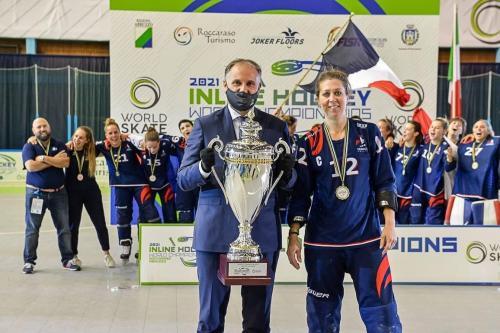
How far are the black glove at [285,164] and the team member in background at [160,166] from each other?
4242 mm

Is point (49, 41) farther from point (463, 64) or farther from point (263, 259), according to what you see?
point (263, 259)

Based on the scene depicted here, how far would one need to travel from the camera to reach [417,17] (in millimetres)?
8883

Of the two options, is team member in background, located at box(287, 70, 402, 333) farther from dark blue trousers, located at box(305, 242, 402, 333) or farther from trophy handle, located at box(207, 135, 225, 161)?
trophy handle, located at box(207, 135, 225, 161)

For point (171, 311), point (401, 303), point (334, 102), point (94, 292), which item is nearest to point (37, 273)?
point (94, 292)

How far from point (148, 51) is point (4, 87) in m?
8.70

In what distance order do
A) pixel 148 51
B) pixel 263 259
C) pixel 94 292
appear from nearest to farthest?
1. pixel 263 259
2. pixel 94 292
3. pixel 148 51

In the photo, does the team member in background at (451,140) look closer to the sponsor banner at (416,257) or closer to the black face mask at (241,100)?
the sponsor banner at (416,257)

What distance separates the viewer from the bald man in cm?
581

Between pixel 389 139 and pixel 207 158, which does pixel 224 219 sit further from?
pixel 389 139

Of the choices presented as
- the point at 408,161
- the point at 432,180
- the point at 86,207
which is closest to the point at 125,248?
the point at 86,207

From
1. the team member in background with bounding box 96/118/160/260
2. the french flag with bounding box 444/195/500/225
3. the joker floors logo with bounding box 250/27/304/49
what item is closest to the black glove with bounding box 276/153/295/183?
the french flag with bounding box 444/195/500/225

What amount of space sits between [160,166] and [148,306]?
2320 millimetres

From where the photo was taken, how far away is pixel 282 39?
882 cm

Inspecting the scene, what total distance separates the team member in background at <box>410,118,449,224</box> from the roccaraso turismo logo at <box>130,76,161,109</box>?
152 inches
